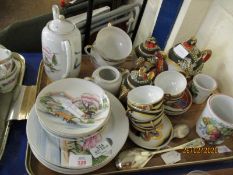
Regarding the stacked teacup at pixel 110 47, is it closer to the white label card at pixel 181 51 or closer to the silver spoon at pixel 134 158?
the white label card at pixel 181 51

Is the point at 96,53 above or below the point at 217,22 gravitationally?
below

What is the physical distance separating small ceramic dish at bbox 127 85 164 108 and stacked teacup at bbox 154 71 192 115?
2.3 inches

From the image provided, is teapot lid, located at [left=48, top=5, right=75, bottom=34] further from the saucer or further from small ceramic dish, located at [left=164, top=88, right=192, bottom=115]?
small ceramic dish, located at [left=164, top=88, right=192, bottom=115]

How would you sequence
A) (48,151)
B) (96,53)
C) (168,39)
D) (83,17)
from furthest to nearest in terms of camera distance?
(83,17), (168,39), (96,53), (48,151)

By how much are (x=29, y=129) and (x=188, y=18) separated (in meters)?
0.56

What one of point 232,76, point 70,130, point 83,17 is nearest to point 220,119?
point 232,76

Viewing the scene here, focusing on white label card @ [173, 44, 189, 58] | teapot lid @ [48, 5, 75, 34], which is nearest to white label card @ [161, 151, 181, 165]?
white label card @ [173, 44, 189, 58]

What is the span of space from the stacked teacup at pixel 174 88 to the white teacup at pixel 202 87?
3cm

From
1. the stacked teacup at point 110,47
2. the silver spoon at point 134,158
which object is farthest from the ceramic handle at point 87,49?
the silver spoon at point 134,158

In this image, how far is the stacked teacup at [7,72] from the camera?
2.08 feet

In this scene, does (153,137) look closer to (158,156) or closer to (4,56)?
(158,156)

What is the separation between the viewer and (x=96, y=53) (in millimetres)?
727

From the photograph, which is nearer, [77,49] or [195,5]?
[77,49]

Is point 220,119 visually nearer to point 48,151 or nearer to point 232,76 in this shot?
point 232,76
